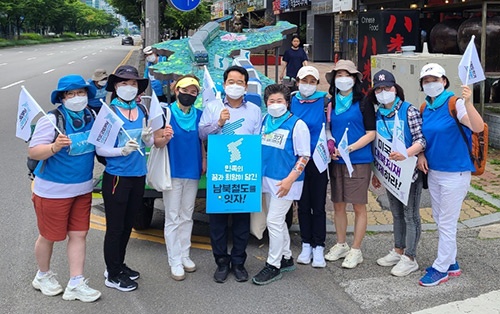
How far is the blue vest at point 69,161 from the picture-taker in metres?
3.89

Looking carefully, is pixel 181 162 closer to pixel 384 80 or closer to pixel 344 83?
pixel 344 83

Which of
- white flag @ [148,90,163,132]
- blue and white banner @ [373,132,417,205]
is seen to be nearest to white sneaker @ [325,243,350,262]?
blue and white banner @ [373,132,417,205]

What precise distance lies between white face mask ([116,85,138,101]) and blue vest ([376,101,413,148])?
1.99 meters

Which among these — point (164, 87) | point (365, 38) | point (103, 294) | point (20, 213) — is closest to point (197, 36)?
point (164, 87)

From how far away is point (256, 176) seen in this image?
14.4 feet

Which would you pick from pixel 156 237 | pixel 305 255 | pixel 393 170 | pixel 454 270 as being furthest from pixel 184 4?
pixel 454 270

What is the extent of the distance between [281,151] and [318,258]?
106cm

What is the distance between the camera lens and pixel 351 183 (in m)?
4.62

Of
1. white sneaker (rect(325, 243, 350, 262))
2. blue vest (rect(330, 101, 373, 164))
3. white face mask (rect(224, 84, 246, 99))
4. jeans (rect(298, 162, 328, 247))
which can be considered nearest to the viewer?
white face mask (rect(224, 84, 246, 99))

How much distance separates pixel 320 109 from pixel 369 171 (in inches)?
26.9

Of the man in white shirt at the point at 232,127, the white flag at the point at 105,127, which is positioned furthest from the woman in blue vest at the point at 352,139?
the white flag at the point at 105,127

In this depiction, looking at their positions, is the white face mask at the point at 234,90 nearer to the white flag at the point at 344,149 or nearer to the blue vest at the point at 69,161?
the white flag at the point at 344,149

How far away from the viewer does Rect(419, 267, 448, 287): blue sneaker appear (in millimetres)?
4344

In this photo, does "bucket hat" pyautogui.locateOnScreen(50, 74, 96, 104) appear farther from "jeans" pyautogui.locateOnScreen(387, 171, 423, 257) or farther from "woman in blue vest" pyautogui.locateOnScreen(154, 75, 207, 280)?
"jeans" pyautogui.locateOnScreen(387, 171, 423, 257)
